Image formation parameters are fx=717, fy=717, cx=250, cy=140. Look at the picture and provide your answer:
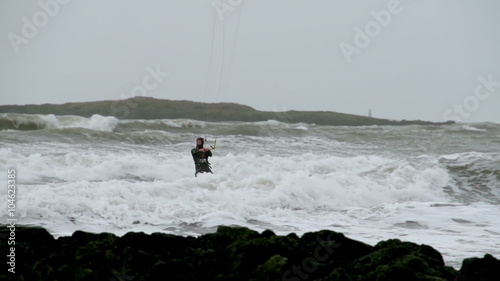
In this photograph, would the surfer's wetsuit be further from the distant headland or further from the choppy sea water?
the distant headland

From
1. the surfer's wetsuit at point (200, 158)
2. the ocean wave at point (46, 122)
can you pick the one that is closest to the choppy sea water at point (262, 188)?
the surfer's wetsuit at point (200, 158)

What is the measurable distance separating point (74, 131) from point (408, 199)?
1370 cm

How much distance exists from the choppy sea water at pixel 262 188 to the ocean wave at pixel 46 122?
502 cm

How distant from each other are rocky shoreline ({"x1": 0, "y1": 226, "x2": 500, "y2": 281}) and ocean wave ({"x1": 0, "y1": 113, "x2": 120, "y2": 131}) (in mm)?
23772

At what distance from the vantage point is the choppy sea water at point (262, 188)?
10.9 m

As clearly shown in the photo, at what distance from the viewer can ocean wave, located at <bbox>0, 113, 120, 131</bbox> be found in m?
30.8

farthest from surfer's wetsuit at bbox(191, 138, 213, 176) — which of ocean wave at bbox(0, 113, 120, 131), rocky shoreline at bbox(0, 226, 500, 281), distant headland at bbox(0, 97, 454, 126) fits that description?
distant headland at bbox(0, 97, 454, 126)

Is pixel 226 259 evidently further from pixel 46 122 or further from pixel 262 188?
pixel 46 122

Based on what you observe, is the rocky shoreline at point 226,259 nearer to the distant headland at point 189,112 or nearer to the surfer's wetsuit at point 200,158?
the surfer's wetsuit at point 200,158

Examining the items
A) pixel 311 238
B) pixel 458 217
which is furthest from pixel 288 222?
A: pixel 311 238

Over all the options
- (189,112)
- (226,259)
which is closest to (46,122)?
(189,112)

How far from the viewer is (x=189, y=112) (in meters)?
43.7

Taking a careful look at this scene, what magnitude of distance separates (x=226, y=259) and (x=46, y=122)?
87.9 feet

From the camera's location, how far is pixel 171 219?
11234 millimetres
